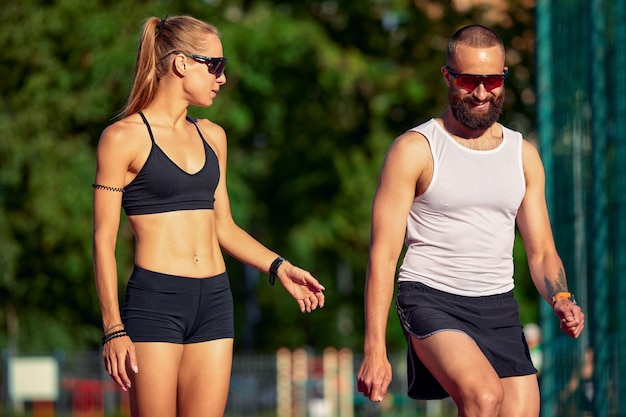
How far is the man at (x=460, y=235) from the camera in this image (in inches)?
239

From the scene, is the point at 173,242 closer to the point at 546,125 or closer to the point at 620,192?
the point at 620,192

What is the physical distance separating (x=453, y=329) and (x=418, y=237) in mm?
481

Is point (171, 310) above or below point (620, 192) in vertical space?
below

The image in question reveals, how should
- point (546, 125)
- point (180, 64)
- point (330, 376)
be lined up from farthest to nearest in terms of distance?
1. point (330, 376)
2. point (546, 125)
3. point (180, 64)

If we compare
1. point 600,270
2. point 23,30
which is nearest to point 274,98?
point 23,30

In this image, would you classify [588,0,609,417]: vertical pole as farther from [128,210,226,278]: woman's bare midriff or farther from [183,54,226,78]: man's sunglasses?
[128,210,226,278]: woman's bare midriff

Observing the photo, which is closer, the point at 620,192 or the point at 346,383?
the point at 620,192

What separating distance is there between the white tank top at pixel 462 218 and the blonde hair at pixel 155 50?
1172mm

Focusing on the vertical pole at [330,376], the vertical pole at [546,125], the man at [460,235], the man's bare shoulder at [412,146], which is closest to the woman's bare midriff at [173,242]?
the man at [460,235]

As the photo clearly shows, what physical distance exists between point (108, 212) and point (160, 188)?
0.25 metres

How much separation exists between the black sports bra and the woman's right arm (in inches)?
2.5

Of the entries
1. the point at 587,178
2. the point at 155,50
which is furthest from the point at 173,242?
the point at 587,178

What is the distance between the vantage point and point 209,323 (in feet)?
19.3

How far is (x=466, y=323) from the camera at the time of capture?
6.15 m
